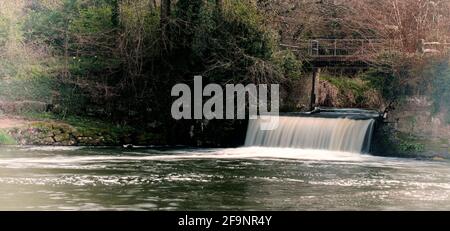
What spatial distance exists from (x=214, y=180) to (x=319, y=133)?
11.2 meters

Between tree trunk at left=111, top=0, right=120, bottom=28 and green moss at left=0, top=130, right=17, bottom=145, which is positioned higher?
tree trunk at left=111, top=0, right=120, bottom=28

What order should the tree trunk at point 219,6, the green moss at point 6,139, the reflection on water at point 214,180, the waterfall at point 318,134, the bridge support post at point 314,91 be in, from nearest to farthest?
the reflection on water at point 214,180 → the waterfall at point 318,134 → the green moss at point 6,139 → the tree trunk at point 219,6 → the bridge support post at point 314,91

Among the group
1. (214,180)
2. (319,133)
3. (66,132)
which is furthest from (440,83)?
(66,132)

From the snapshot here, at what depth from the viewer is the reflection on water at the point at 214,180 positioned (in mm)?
23359

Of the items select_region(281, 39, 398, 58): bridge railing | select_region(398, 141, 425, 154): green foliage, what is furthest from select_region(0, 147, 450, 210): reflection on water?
select_region(281, 39, 398, 58): bridge railing

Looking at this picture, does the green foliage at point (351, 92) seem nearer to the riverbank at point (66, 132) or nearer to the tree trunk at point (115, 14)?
the tree trunk at point (115, 14)

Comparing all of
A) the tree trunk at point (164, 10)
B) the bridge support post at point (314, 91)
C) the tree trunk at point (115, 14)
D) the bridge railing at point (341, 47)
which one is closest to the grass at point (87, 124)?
the tree trunk at point (115, 14)

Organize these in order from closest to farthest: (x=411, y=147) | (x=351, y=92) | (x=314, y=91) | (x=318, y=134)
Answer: (x=411, y=147) < (x=318, y=134) < (x=314, y=91) < (x=351, y=92)

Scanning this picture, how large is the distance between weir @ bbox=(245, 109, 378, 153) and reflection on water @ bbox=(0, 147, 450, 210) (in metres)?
0.74

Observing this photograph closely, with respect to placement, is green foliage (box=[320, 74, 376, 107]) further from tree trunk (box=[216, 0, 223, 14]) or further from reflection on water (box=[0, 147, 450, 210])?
reflection on water (box=[0, 147, 450, 210])

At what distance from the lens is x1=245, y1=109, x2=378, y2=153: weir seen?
37.3 m

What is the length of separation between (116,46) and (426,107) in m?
15.3

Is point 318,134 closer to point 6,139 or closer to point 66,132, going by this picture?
point 66,132

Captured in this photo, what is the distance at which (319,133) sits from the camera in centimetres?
3809
